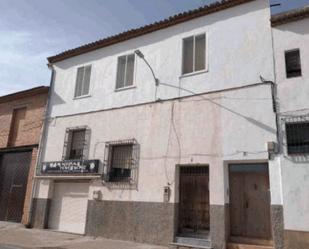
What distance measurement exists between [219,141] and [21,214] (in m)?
10.3

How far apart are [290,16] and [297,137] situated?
3869mm

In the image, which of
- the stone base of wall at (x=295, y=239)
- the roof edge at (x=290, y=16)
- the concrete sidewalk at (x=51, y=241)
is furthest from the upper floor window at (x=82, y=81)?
the stone base of wall at (x=295, y=239)

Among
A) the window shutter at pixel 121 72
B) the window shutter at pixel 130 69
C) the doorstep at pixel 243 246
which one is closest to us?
the doorstep at pixel 243 246

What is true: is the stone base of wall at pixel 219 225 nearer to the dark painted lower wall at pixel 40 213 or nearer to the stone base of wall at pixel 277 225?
the stone base of wall at pixel 277 225

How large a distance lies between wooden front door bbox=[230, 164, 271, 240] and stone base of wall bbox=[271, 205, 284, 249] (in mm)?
581

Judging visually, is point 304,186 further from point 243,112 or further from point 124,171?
point 124,171

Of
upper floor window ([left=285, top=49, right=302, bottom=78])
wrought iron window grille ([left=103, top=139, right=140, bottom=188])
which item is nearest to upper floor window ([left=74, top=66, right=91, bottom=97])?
wrought iron window grille ([left=103, top=139, right=140, bottom=188])

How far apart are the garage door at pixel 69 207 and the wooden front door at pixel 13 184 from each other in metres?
2.11

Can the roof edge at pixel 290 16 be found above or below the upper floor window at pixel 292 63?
above

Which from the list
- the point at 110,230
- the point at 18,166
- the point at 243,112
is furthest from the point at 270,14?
the point at 18,166

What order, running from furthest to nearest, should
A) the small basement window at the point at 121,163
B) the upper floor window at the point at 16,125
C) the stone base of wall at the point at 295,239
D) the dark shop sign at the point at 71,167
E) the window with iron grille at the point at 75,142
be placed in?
the upper floor window at the point at 16,125 < the window with iron grille at the point at 75,142 < the dark shop sign at the point at 71,167 < the small basement window at the point at 121,163 < the stone base of wall at the point at 295,239

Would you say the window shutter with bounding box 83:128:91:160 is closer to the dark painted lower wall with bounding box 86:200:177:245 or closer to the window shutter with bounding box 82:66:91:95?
the dark painted lower wall with bounding box 86:200:177:245

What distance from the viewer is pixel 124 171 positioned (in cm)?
1169

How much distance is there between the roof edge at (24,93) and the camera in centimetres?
1533
